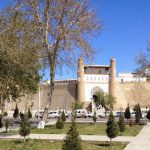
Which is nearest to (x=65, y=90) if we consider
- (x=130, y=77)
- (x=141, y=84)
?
(x=141, y=84)

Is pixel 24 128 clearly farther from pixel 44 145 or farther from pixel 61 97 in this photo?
pixel 61 97

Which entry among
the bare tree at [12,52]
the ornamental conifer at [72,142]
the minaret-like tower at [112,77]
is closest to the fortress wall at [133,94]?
the minaret-like tower at [112,77]

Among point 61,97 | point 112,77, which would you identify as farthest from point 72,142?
point 61,97

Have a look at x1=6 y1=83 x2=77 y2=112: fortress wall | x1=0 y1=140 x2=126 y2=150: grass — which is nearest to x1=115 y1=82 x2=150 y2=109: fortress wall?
x1=6 y1=83 x2=77 y2=112: fortress wall

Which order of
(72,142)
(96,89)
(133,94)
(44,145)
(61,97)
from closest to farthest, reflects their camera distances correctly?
(72,142), (44,145), (96,89), (61,97), (133,94)

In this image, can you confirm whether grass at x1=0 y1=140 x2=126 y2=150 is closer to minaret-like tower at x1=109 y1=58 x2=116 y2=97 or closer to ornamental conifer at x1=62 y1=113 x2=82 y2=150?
ornamental conifer at x1=62 y1=113 x2=82 y2=150

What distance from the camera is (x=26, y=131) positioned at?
Answer: 16.6 meters

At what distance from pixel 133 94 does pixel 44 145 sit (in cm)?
7977

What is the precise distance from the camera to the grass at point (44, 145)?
15045 mm

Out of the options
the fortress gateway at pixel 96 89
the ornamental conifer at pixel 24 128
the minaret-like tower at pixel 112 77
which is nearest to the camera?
the ornamental conifer at pixel 24 128

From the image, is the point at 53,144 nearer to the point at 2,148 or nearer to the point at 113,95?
the point at 2,148

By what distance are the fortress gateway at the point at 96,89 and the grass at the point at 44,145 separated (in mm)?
67958

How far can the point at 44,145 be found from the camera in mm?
15852

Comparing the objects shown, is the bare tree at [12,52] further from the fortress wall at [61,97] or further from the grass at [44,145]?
the fortress wall at [61,97]
